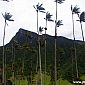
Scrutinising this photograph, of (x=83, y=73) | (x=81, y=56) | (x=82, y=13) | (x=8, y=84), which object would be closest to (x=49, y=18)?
(x=82, y=13)

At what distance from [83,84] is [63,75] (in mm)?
27890

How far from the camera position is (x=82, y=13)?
69250 mm

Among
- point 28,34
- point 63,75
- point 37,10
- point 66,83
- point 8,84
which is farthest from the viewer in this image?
point 63,75

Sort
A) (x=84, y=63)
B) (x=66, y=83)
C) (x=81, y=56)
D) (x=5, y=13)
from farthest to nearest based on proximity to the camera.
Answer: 1. (x=81, y=56)
2. (x=84, y=63)
3. (x=66, y=83)
4. (x=5, y=13)

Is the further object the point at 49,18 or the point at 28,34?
the point at 28,34

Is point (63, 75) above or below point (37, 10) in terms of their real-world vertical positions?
below

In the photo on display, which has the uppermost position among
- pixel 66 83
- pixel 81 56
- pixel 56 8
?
pixel 56 8

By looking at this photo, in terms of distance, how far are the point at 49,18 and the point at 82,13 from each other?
422 inches

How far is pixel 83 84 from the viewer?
116 m

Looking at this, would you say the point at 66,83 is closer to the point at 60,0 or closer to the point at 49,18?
the point at 49,18

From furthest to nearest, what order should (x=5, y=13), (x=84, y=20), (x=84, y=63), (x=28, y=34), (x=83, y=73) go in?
1. (x=84, y=63)
2. (x=83, y=73)
3. (x=28, y=34)
4. (x=84, y=20)
5. (x=5, y=13)

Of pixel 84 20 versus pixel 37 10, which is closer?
pixel 84 20

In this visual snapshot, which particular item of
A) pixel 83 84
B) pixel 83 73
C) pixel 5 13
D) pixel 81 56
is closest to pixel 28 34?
pixel 5 13

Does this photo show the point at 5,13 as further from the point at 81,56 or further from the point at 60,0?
the point at 81,56
